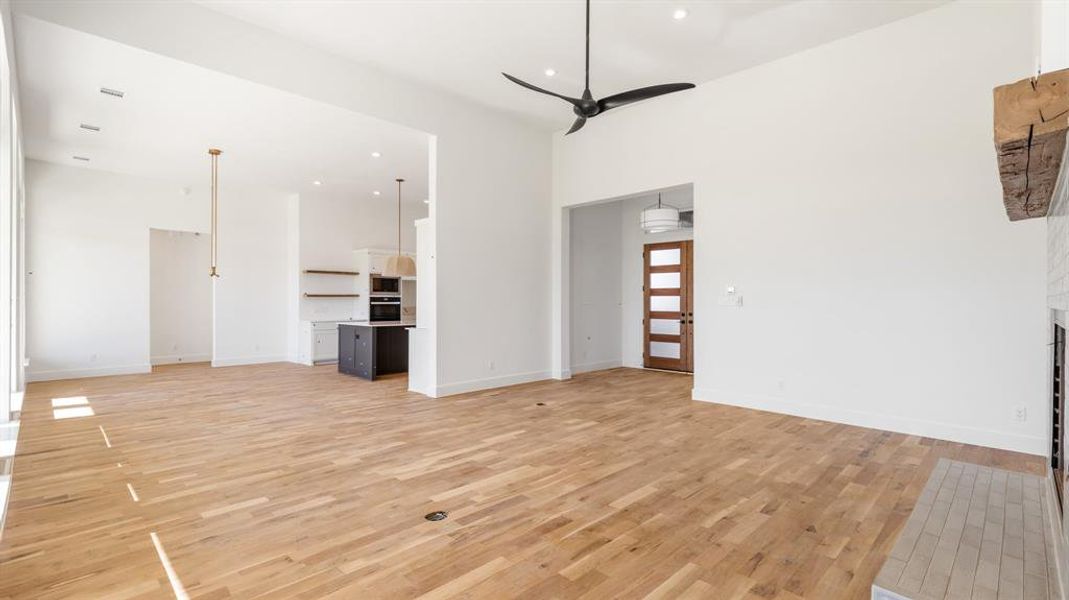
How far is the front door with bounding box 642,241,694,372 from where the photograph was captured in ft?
28.3

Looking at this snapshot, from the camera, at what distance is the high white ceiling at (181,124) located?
4609 mm

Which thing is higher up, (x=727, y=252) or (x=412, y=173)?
(x=412, y=173)

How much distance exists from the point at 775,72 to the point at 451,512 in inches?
220

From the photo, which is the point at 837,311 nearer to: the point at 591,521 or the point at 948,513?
the point at 948,513

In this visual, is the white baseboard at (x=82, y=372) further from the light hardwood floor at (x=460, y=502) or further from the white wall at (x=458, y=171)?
the white wall at (x=458, y=171)

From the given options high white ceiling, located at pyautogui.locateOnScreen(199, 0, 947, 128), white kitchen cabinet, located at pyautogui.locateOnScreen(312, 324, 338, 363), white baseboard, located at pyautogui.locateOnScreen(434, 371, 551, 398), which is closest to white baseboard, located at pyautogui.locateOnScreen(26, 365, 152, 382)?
white kitchen cabinet, located at pyautogui.locateOnScreen(312, 324, 338, 363)

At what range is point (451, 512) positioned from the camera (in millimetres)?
2871

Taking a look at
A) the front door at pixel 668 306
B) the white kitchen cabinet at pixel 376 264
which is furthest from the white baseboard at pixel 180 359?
the front door at pixel 668 306

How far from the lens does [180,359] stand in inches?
398

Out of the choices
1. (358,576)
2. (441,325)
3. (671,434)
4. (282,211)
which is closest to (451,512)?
(358,576)

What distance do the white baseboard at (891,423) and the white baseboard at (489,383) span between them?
2.51m

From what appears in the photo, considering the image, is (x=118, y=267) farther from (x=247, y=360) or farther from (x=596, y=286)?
(x=596, y=286)

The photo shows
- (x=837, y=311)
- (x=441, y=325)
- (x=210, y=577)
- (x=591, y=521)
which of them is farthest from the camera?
A: (x=441, y=325)

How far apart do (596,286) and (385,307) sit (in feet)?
15.3
